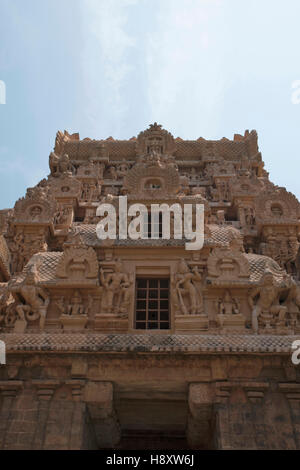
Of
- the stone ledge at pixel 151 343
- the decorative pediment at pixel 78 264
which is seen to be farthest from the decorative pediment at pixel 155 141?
the stone ledge at pixel 151 343

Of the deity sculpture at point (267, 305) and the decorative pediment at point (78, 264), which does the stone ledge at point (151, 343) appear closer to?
the deity sculpture at point (267, 305)

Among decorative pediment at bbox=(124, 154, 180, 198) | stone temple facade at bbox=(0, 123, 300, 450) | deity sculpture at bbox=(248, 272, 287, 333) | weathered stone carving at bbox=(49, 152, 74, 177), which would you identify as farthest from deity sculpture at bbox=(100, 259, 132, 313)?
weathered stone carving at bbox=(49, 152, 74, 177)

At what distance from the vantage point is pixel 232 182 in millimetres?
20922

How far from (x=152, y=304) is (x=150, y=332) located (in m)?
1.35

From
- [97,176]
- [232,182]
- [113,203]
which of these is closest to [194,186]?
[232,182]

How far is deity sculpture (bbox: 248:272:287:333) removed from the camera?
41.1 ft

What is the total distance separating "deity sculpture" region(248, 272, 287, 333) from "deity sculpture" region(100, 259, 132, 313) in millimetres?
3671

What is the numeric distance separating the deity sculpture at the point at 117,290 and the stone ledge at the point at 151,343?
1.99 meters

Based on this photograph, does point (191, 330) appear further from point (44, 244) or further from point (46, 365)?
point (44, 244)

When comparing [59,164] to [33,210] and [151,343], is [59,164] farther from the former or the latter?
[151,343]

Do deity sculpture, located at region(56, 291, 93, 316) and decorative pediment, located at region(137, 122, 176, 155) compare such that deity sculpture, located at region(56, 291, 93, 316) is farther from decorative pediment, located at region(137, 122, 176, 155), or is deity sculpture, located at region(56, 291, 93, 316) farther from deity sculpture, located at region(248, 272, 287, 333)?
decorative pediment, located at region(137, 122, 176, 155)

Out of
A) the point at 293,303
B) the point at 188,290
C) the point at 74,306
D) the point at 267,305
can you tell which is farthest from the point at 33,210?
the point at 293,303

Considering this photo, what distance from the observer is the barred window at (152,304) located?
13.3m
